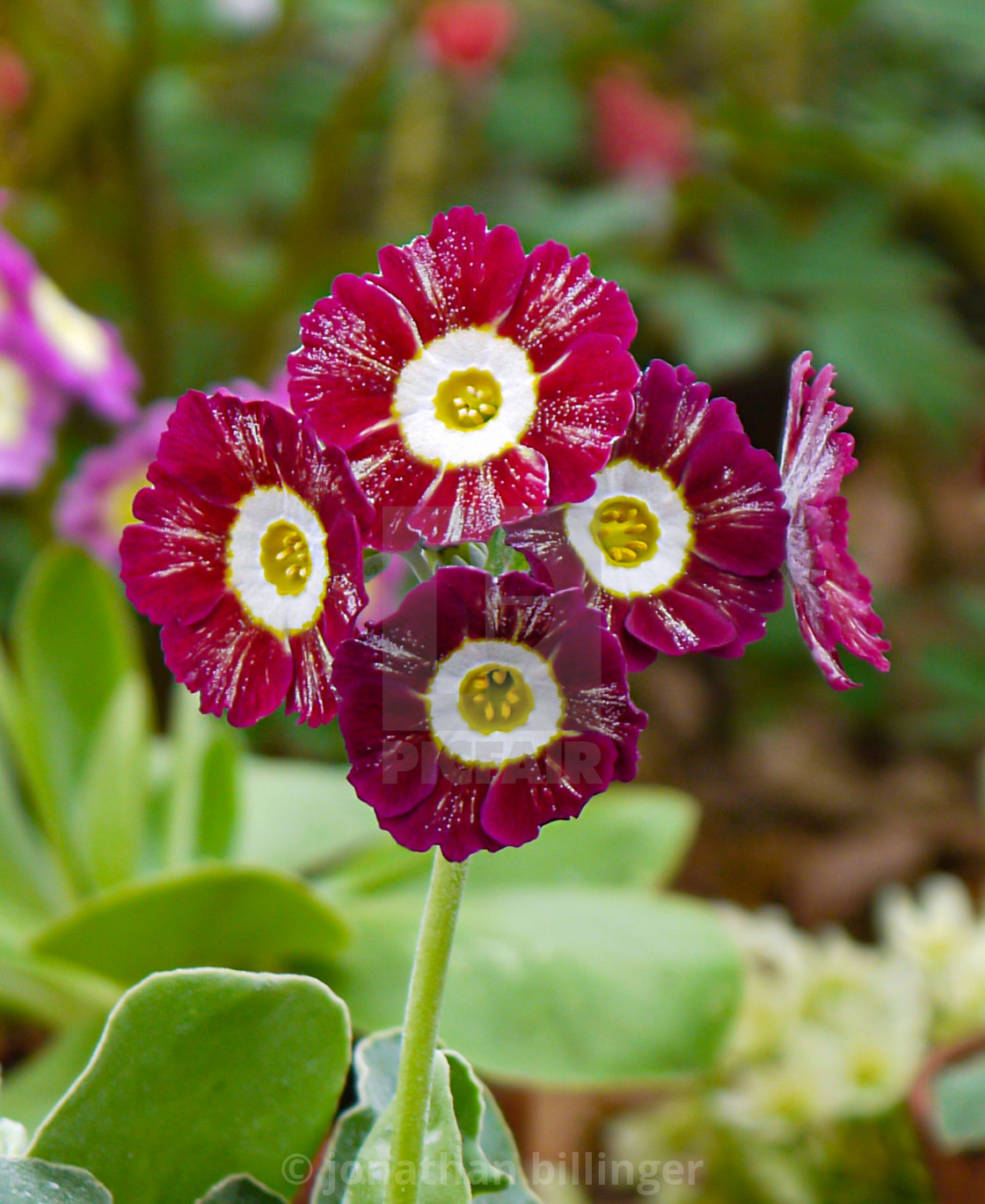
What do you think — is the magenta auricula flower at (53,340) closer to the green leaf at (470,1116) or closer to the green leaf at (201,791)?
the green leaf at (201,791)

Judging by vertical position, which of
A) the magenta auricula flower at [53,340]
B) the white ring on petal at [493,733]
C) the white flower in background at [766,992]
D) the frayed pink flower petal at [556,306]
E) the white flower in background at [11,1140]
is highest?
the magenta auricula flower at [53,340]

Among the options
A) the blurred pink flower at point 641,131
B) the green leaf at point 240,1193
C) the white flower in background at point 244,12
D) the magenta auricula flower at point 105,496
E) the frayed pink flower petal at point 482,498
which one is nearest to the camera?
the frayed pink flower petal at point 482,498

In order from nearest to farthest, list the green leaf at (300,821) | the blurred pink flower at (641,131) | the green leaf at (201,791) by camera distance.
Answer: the green leaf at (201,791) < the green leaf at (300,821) < the blurred pink flower at (641,131)

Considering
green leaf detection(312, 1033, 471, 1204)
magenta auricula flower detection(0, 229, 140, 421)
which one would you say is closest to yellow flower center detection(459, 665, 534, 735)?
green leaf detection(312, 1033, 471, 1204)

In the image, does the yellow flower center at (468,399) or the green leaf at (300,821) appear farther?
the green leaf at (300,821)

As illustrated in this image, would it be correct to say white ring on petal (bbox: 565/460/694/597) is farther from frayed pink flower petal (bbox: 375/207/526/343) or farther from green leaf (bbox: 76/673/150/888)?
green leaf (bbox: 76/673/150/888)

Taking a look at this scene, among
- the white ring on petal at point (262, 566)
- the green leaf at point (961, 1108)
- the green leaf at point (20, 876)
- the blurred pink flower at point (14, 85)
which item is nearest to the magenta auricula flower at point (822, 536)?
the white ring on petal at point (262, 566)

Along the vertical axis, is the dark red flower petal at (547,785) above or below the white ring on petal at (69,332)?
below

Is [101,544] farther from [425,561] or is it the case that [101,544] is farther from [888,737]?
[888,737]
